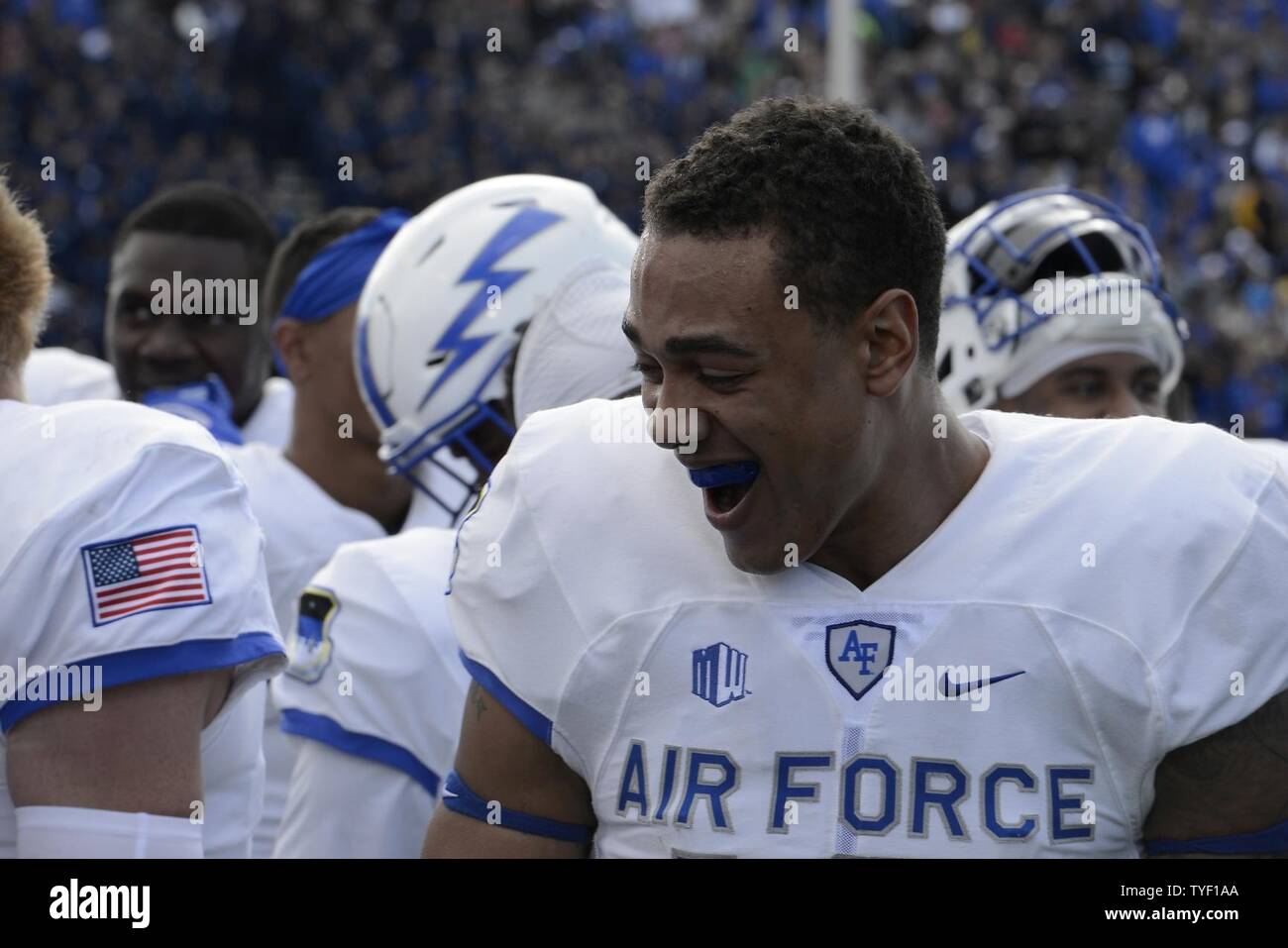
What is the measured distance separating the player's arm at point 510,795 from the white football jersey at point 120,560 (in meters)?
0.24

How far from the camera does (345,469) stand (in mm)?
3379

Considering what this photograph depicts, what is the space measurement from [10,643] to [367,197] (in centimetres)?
1105

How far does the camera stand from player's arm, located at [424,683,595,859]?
1965 millimetres

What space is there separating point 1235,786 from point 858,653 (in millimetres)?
420

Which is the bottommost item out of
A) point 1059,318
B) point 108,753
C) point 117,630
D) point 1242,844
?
point 1242,844

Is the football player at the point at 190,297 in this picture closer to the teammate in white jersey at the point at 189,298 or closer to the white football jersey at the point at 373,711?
the teammate in white jersey at the point at 189,298

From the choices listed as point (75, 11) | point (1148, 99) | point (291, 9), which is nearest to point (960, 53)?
point (1148, 99)

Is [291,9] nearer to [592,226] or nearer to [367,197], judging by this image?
[367,197]

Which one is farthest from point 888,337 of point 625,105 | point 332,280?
point 625,105

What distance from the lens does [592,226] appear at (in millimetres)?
2861

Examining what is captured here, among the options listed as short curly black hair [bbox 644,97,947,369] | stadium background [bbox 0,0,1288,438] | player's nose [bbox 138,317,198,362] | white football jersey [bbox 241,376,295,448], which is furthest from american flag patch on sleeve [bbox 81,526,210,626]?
stadium background [bbox 0,0,1288,438]

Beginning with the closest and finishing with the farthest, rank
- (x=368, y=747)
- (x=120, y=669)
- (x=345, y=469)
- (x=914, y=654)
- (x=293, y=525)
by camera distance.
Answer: (x=120, y=669) → (x=914, y=654) → (x=368, y=747) → (x=293, y=525) → (x=345, y=469)

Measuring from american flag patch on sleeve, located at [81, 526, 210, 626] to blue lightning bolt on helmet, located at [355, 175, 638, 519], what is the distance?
0.96m

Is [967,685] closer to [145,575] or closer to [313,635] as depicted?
[145,575]
